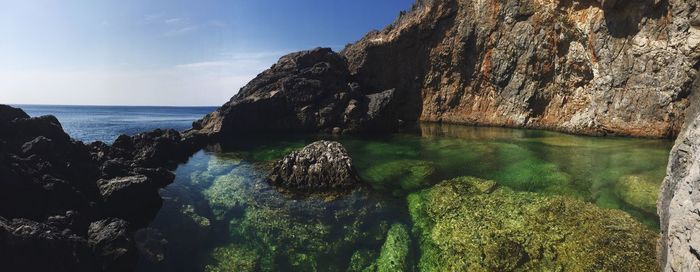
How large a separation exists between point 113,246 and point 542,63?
206 feet

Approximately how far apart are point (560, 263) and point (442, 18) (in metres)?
66.5

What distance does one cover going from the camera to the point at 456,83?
7556cm

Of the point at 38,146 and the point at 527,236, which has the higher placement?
the point at 38,146

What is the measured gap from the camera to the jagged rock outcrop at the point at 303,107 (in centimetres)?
6125

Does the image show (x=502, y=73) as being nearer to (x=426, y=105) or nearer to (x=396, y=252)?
(x=426, y=105)

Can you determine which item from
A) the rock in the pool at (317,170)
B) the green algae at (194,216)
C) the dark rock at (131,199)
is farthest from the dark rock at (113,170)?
the rock in the pool at (317,170)

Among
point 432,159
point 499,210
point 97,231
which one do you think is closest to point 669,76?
point 432,159

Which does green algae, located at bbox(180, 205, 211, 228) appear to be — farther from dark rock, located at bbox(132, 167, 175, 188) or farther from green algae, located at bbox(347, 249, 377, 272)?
green algae, located at bbox(347, 249, 377, 272)

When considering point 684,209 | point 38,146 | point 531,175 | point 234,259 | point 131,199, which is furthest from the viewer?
point 531,175

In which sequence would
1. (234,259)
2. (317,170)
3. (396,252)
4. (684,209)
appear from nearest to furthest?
(684,209), (234,259), (396,252), (317,170)

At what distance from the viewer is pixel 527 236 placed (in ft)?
57.6

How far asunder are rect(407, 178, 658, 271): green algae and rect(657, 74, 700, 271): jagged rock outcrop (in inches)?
87.5

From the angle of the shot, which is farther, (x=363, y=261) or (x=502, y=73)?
(x=502, y=73)

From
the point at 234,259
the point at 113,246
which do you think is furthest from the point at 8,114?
the point at 234,259
